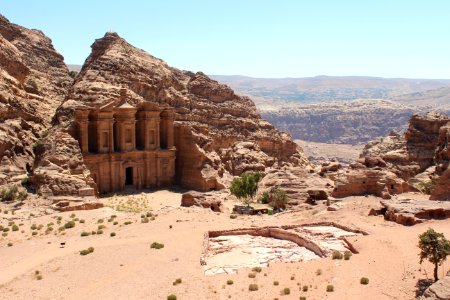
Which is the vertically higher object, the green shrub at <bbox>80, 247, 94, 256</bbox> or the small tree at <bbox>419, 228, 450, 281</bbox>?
the small tree at <bbox>419, 228, 450, 281</bbox>

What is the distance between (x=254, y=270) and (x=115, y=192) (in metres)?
29.7

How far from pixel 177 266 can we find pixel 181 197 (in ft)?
80.1

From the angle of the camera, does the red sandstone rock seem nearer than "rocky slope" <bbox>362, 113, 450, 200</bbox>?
Yes

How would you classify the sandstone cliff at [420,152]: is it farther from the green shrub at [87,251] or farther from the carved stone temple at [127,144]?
the green shrub at [87,251]

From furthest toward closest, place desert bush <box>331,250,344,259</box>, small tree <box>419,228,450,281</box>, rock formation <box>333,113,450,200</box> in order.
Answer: rock formation <box>333,113,450,200</box>, desert bush <box>331,250,344,259</box>, small tree <box>419,228,450,281</box>

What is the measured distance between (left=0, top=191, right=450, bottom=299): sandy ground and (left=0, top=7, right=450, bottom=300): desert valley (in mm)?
101

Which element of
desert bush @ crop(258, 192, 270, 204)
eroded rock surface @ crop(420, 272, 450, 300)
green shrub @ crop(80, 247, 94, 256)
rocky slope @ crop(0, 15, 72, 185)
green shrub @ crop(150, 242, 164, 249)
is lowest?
desert bush @ crop(258, 192, 270, 204)

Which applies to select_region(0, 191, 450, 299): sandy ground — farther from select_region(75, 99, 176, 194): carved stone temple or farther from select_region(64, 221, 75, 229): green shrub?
select_region(75, 99, 176, 194): carved stone temple

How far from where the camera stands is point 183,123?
2312 inches

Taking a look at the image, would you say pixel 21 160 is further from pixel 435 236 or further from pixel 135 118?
pixel 435 236

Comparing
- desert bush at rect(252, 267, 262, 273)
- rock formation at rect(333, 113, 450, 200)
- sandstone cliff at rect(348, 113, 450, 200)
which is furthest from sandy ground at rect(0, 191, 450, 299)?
sandstone cliff at rect(348, 113, 450, 200)

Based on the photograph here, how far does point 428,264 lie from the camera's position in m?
21.8

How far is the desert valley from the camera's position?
73.0ft

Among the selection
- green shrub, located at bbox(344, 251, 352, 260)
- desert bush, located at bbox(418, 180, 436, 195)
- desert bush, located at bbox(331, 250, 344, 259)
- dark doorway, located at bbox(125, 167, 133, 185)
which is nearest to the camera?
green shrub, located at bbox(344, 251, 352, 260)
